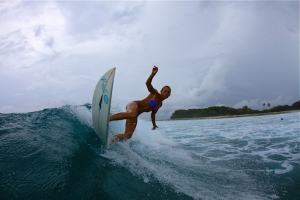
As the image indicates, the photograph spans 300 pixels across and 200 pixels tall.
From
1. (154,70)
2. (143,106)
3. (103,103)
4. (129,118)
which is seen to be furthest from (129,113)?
(154,70)

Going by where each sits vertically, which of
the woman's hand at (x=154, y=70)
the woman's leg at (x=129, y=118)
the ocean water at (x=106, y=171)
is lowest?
the ocean water at (x=106, y=171)

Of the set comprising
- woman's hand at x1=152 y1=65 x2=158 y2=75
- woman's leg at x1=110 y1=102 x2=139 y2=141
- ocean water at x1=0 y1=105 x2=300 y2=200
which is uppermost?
woman's hand at x1=152 y1=65 x2=158 y2=75

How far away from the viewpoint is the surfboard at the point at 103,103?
453 cm

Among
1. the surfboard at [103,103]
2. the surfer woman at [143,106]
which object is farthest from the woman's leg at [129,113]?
the surfboard at [103,103]

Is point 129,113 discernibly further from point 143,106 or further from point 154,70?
point 154,70

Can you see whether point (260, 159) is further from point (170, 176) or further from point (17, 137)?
point (17, 137)

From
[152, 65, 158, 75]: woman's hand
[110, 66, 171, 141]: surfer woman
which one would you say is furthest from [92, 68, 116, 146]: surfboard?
[152, 65, 158, 75]: woman's hand

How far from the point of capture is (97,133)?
4.91 metres

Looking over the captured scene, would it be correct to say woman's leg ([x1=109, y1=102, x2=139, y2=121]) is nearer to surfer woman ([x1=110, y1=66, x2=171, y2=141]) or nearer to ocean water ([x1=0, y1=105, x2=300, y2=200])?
surfer woman ([x1=110, y1=66, x2=171, y2=141])

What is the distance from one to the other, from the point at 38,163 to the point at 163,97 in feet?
10.8

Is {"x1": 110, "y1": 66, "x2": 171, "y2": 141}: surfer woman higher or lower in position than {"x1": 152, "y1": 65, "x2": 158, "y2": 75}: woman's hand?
lower

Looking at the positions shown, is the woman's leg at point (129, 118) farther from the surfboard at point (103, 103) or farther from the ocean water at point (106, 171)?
the surfboard at point (103, 103)

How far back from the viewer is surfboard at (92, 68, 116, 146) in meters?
4.53

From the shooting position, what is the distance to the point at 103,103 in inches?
186
